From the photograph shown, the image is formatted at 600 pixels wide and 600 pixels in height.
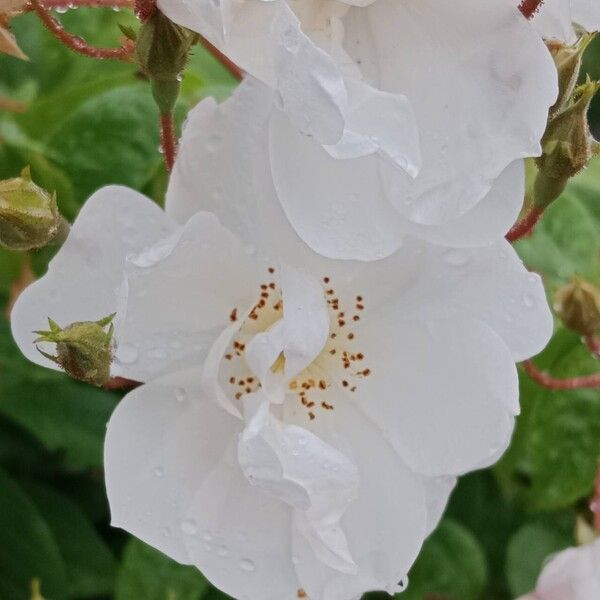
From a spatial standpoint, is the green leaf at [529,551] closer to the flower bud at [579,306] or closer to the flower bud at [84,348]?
the flower bud at [579,306]

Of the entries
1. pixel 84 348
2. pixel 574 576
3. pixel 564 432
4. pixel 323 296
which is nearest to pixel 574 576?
pixel 574 576

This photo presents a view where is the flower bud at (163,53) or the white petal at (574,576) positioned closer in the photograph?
the flower bud at (163,53)

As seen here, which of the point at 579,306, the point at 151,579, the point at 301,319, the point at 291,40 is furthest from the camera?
the point at 151,579

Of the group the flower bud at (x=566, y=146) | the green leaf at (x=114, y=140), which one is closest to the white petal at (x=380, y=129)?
the flower bud at (x=566, y=146)

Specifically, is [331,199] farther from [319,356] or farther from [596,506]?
[596,506]

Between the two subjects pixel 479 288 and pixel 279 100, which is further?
pixel 479 288
